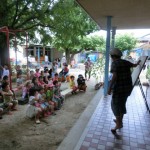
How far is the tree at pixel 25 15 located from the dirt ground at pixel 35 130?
5528mm

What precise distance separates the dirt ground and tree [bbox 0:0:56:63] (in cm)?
553

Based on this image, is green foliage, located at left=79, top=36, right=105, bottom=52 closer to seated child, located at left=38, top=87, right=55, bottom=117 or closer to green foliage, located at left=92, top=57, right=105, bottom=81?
green foliage, located at left=92, top=57, right=105, bottom=81

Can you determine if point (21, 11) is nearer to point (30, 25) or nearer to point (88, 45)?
point (30, 25)

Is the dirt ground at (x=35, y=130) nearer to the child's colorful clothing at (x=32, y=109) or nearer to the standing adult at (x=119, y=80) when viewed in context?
the child's colorful clothing at (x=32, y=109)

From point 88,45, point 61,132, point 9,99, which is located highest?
point 88,45

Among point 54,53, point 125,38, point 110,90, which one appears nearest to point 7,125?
point 110,90

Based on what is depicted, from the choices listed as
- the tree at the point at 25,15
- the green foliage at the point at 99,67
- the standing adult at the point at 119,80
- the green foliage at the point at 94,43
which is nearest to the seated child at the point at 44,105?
the standing adult at the point at 119,80

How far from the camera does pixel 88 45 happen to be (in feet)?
72.1

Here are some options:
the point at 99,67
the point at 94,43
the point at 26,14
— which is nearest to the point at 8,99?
the point at 99,67

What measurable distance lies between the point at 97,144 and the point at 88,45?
19466 mm

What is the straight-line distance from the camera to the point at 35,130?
416 centimetres

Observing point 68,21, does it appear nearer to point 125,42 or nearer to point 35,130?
point 35,130

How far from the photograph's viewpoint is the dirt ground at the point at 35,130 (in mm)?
3529

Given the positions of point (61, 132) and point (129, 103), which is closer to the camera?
point (61, 132)
